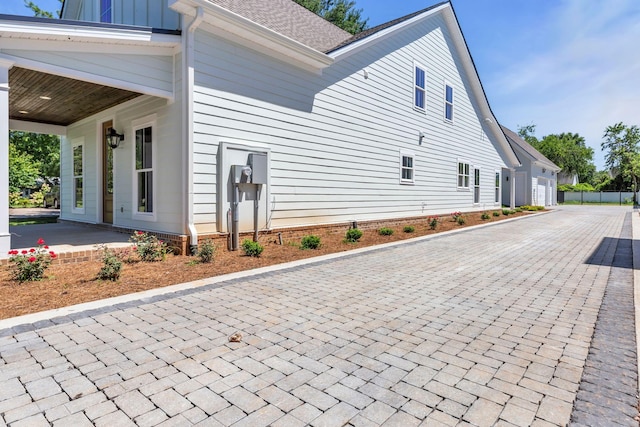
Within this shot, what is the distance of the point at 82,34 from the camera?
559cm

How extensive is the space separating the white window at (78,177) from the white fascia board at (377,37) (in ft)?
25.1

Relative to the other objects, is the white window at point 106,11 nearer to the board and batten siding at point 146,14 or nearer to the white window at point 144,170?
the board and batten siding at point 146,14

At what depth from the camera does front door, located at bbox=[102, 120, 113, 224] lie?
9.23 meters

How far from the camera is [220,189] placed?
23.7ft

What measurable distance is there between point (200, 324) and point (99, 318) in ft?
3.43

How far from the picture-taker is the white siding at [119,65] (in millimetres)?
5516

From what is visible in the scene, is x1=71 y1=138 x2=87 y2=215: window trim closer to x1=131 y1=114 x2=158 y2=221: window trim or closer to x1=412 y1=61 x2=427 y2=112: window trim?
x1=131 y1=114 x2=158 y2=221: window trim

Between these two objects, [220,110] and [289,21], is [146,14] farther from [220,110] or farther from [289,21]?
[289,21]

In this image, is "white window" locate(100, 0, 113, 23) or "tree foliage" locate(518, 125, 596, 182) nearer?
"white window" locate(100, 0, 113, 23)

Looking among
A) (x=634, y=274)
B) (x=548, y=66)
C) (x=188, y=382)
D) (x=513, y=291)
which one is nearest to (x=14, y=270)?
(x=188, y=382)

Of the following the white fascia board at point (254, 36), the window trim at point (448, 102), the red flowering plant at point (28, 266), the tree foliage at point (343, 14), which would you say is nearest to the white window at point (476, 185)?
the window trim at point (448, 102)

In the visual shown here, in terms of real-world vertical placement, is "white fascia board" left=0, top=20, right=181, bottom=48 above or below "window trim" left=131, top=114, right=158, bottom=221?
above

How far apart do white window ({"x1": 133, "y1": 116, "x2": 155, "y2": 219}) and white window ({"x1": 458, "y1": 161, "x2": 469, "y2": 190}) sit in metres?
13.3

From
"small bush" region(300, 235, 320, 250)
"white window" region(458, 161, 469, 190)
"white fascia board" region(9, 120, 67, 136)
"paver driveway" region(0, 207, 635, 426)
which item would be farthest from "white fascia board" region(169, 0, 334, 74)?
"white window" region(458, 161, 469, 190)
